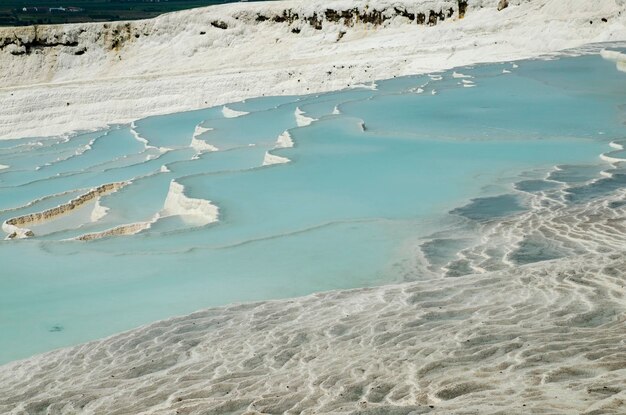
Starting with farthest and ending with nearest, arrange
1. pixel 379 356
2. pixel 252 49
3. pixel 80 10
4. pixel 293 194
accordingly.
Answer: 1. pixel 80 10
2. pixel 252 49
3. pixel 293 194
4. pixel 379 356

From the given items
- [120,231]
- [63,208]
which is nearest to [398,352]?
[120,231]

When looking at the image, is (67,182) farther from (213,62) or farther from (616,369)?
(213,62)

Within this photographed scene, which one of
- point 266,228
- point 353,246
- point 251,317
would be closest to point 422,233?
point 353,246

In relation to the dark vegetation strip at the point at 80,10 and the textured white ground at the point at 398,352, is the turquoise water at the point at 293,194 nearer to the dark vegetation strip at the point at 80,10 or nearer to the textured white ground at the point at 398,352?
the textured white ground at the point at 398,352

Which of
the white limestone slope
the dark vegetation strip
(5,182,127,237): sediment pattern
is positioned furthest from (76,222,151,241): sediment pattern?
the dark vegetation strip

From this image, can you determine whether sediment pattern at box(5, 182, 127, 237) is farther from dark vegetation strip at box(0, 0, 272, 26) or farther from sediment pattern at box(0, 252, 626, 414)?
dark vegetation strip at box(0, 0, 272, 26)

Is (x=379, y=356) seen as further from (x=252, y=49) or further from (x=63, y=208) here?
(x=252, y=49)
